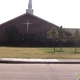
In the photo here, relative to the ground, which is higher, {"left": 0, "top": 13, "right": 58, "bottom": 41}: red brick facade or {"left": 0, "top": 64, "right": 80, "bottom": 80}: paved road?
{"left": 0, "top": 13, "right": 58, "bottom": 41}: red brick facade

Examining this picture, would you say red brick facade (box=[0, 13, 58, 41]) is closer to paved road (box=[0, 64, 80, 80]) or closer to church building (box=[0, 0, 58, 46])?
church building (box=[0, 0, 58, 46])

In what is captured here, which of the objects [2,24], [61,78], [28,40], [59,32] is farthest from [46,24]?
[61,78]

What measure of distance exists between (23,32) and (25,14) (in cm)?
419

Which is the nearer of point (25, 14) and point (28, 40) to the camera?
point (28, 40)

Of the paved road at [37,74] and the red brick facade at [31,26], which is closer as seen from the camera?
the paved road at [37,74]

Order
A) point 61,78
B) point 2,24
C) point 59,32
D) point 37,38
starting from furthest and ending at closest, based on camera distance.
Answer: point 2,24 < point 37,38 < point 59,32 < point 61,78

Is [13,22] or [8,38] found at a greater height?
[13,22]

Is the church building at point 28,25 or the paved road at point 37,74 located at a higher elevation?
the church building at point 28,25

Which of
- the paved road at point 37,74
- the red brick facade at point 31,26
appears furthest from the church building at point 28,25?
the paved road at point 37,74

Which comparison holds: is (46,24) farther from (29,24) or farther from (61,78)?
(61,78)

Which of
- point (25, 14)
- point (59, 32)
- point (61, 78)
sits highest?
point (25, 14)

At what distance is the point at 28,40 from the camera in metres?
54.1

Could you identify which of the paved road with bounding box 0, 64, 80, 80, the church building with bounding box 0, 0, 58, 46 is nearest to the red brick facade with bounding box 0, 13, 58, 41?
the church building with bounding box 0, 0, 58, 46

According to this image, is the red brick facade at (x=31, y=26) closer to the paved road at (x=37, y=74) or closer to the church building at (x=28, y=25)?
the church building at (x=28, y=25)
